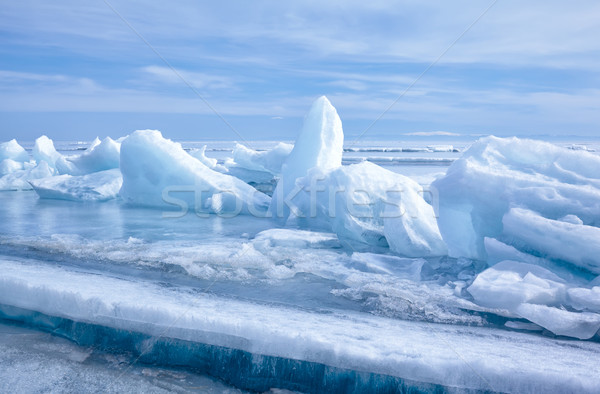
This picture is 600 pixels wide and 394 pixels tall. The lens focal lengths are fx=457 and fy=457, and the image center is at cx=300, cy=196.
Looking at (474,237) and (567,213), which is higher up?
(567,213)

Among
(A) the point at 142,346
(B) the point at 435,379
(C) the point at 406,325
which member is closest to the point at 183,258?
(A) the point at 142,346

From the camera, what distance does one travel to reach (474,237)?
4020 mm

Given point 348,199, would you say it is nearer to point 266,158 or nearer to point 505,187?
point 505,187

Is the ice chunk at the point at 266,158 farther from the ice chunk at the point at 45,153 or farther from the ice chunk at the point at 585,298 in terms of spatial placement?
the ice chunk at the point at 585,298

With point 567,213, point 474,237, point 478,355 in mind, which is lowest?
point 478,355

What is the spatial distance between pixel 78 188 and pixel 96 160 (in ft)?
4.44

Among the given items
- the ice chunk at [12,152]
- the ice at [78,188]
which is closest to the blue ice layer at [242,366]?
the ice at [78,188]

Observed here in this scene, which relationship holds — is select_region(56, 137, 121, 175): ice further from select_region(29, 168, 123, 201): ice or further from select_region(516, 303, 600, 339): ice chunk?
select_region(516, 303, 600, 339): ice chunk

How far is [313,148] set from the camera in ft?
21.8

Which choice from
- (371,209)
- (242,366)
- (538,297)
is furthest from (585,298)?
(371,209)

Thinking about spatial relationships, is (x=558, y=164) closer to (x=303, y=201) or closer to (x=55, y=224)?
(x=303, y=201)

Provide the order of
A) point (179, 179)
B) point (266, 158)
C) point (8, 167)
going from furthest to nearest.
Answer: point (8, 167) < point (266, 158) < point (179, 179)

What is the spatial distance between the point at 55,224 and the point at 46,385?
13.3 feet

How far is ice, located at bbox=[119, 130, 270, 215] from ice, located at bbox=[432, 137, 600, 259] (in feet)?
Answer: 11.1
